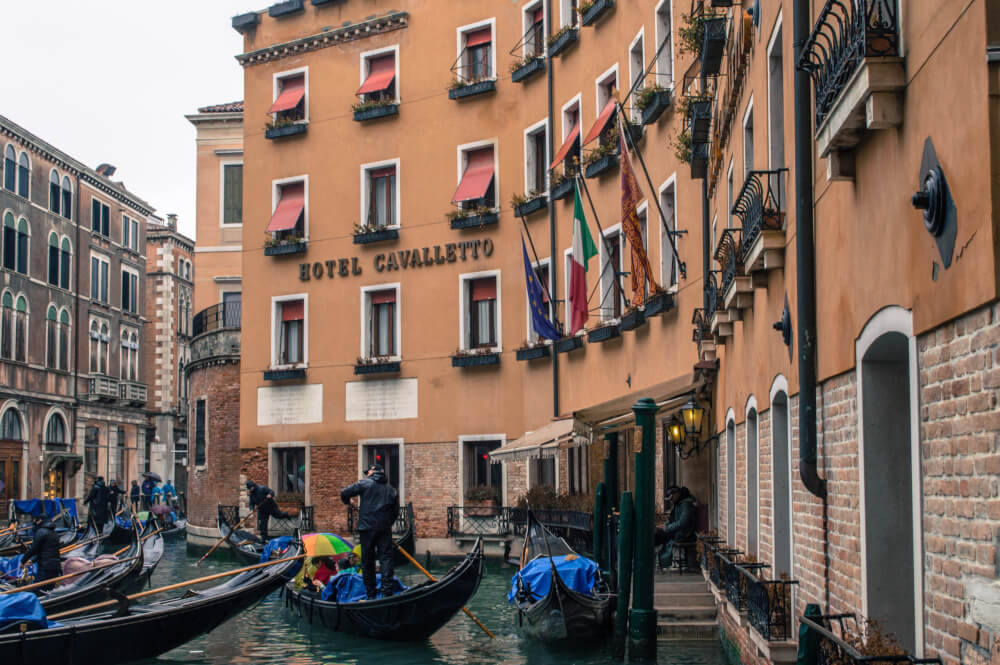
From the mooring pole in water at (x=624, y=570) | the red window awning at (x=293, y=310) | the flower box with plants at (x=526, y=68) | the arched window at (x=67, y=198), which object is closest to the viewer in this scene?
the mooring pole in water at (x=624, y=570)

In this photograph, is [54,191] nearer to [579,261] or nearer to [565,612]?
[579,261]

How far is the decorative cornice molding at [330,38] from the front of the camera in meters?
21.7

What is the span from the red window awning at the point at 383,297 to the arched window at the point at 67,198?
1860cm

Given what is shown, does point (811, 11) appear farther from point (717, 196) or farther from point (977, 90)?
point (717, 196)

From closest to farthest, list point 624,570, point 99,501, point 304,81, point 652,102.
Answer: point 624,570
point 652,102
point 304,81
point 99,501

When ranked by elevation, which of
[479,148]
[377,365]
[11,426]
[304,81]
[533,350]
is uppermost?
[304,81]

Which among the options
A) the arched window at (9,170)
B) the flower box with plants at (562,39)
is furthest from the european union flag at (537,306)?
the arched window at (9,170)

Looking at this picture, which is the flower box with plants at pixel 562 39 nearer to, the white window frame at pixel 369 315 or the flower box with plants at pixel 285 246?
the white window frame at pixel 369 315

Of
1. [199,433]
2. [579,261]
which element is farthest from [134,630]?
[199,433]

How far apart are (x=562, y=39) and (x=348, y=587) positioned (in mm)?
9176

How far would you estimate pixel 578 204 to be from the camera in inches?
544

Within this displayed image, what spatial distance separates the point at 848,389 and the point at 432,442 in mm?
15733

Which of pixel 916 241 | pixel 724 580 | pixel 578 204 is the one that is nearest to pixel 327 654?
pixel 724 580

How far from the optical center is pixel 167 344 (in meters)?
46.6
